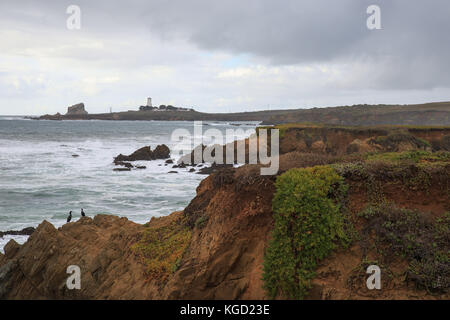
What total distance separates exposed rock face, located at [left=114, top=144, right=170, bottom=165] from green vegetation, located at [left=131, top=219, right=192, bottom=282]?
28.1 meters

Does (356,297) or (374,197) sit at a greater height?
(374,197)

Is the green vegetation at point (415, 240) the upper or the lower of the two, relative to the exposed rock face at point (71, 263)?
upper

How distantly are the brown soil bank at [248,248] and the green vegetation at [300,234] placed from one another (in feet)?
0.47

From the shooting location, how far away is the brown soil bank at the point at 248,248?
645cm

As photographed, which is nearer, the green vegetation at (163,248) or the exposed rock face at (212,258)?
the exposed rock face at (212,258)

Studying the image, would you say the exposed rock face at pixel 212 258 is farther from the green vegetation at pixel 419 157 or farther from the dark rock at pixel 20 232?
the dark rock at pixel 20 232

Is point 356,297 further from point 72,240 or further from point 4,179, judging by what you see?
point 4,179

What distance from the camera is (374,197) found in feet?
24.8
